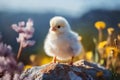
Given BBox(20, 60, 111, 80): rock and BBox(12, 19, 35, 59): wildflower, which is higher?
BBox(12, 19, 35, 59): wildflower

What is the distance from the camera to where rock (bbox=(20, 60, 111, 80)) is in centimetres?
430

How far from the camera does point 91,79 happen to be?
4.40 meters

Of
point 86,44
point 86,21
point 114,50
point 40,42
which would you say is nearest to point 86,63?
point 114,50

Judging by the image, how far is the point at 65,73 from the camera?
433 cm

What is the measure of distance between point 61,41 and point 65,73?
0.43 metres

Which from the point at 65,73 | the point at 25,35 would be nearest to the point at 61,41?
the point at 25,35

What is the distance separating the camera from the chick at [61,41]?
185 inches

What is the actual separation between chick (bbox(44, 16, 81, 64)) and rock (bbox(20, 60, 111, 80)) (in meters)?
0.15

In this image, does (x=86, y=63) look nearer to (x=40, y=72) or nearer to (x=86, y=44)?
(x=40, y=72)

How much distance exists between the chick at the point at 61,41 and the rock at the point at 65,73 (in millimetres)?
154

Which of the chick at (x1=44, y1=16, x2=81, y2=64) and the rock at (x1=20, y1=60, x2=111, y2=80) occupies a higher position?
the chick at (x1=44, y1=16, x2=81, y2=64)

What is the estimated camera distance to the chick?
469 cm

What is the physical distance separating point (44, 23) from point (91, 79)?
15.0ft

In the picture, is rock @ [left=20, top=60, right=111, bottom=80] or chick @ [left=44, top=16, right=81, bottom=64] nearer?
rock @ [left=20, top=60, right=111, bottom=80]
